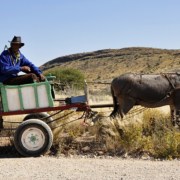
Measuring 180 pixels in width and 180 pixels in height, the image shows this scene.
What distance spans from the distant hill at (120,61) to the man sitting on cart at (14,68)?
5132 centimetres

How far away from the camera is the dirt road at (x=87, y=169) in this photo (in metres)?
7.86

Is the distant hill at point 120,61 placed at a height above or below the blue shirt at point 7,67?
above

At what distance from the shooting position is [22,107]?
1049 cm

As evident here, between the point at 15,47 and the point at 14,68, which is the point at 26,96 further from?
the point at 15,47

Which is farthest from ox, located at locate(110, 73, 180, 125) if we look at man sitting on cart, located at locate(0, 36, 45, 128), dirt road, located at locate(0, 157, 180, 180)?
dirt road, located at locate(0, 157, 180, 180)

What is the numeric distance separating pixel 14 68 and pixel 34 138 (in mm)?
1579

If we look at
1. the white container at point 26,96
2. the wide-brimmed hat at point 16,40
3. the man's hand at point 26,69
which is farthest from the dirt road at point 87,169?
the wide-brimmed hat at point 16,40

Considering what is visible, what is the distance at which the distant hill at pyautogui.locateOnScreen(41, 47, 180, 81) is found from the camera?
2778 inches

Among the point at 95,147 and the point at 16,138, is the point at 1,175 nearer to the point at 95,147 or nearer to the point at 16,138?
the point at 16,138

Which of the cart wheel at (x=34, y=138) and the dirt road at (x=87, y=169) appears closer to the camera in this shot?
the dirt road at (x=87, y=169)

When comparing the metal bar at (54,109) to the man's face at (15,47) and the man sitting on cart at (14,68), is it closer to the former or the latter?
the man sitting on cart at (14,68)

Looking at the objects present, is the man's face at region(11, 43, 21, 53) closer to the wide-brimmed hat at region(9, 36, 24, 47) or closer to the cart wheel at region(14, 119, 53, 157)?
the wide-brimmed hat at region(9, 36, 24, 47)

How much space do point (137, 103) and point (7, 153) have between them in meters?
3.69

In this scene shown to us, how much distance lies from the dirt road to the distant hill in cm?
5268
